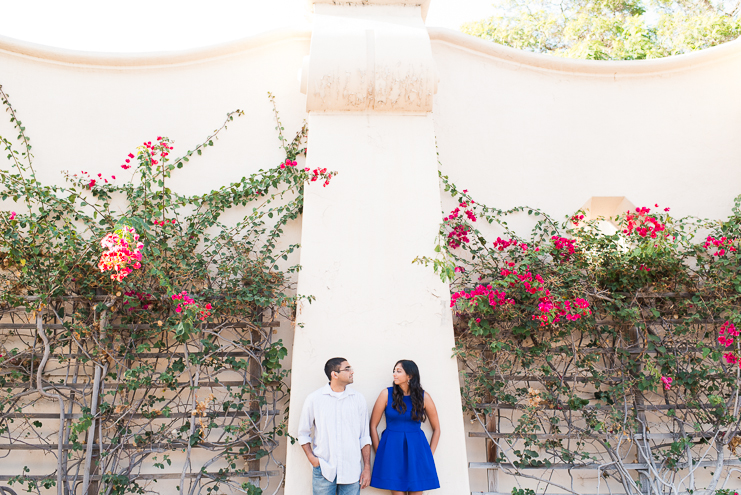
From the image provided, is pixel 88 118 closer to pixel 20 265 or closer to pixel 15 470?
pixel 20 265

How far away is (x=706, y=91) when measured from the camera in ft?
14.2

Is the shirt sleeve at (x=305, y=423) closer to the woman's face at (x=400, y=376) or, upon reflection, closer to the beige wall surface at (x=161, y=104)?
the woman's face at (x=400, y=376)

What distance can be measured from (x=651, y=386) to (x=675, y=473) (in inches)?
25.7

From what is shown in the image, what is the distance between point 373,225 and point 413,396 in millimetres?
1052

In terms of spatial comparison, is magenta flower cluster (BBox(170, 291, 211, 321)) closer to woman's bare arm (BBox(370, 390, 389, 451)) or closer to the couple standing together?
the couple standing together

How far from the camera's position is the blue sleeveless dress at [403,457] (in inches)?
108

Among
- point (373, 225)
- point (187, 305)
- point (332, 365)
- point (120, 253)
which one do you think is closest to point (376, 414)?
point (332, 365)

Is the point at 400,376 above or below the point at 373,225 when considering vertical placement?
below

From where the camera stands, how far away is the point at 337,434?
273 cm

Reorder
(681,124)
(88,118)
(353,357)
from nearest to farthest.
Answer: (353,357), (88,118), (681,124)

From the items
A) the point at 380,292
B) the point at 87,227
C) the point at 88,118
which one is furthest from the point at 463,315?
the point at 88,118

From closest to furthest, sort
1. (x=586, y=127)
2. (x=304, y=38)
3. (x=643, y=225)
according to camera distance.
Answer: (x=643, y=225)
(x=304, y=38)
(x=586, y=127)

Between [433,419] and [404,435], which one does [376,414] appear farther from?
[433,419]

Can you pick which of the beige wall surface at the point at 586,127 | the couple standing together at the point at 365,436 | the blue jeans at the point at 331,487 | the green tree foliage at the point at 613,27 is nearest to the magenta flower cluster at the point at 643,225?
the beige wall surface at the point at 586,127
